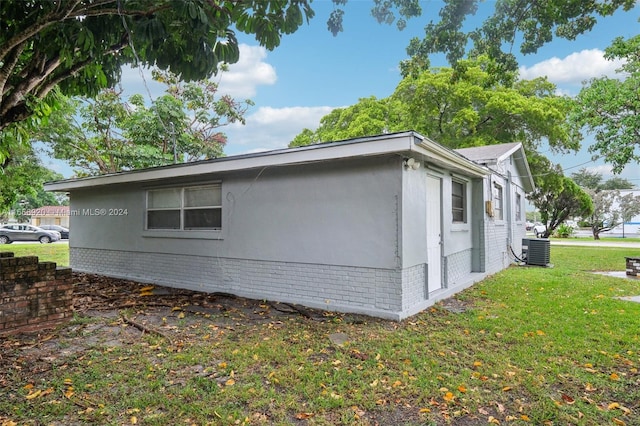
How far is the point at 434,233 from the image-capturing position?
6.86 meters

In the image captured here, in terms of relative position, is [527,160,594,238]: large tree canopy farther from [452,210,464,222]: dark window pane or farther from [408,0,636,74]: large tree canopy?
[408,0,636,74]: large tree canopy

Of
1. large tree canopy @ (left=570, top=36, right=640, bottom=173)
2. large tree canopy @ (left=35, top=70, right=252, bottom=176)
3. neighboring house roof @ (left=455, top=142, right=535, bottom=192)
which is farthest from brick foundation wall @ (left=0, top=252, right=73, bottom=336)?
large tree canopy @ (left=570, top=36, right=640, bottom=173)

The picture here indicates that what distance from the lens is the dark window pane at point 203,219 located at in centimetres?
747

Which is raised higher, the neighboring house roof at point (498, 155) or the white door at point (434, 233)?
the neighboring house roof at point (498, 155)

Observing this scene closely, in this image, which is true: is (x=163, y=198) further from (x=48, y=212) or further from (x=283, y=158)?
(x=48, y=212)

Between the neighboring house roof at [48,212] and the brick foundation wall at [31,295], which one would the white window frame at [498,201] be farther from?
the neighboring house roof at [48,212]

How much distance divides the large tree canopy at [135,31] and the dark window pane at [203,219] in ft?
12.1

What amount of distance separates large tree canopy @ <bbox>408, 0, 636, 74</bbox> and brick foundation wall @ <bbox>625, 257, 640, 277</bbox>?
706cm

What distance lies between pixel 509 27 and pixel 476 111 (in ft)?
51.8

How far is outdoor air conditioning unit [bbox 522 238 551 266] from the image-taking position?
11.5 meters

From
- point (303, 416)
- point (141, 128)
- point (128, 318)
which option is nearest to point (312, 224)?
point (128, 318)

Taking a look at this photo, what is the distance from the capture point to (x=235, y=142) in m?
21.8

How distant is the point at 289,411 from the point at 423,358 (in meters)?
1.73

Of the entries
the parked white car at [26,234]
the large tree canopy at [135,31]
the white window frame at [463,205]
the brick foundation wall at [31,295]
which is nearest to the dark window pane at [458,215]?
the white window frame at [463,205]
